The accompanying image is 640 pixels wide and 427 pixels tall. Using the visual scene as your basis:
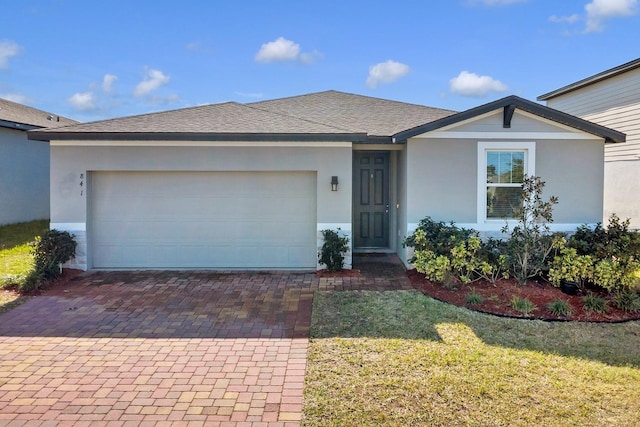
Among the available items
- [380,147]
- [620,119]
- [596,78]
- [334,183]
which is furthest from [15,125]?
[620,119]

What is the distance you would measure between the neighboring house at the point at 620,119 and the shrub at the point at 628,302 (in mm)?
9411

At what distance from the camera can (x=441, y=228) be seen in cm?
858

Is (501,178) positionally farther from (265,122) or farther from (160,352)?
(160,352)

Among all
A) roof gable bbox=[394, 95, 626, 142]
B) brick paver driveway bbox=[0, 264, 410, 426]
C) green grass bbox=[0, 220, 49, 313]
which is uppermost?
roof gable bbox=[394, 95, 626, 142]

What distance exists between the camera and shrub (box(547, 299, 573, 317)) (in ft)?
21.0

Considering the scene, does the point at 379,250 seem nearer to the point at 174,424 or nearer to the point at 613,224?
the point at 613,224

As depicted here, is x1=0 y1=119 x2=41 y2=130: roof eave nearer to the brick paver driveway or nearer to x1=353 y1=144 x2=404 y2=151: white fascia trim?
the brick paver driveway

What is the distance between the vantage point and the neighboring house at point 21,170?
1388cm

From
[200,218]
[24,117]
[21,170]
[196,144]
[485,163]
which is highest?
[24,117]

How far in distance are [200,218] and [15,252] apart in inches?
202

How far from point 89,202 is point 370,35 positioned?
37.1 ft

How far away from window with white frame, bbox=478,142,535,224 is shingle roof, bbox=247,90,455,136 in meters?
1.80

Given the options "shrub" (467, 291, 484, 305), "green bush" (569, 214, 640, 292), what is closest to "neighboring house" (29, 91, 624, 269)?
"green bush" (569, 214, 640, 292)

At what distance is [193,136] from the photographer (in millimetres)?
8531
